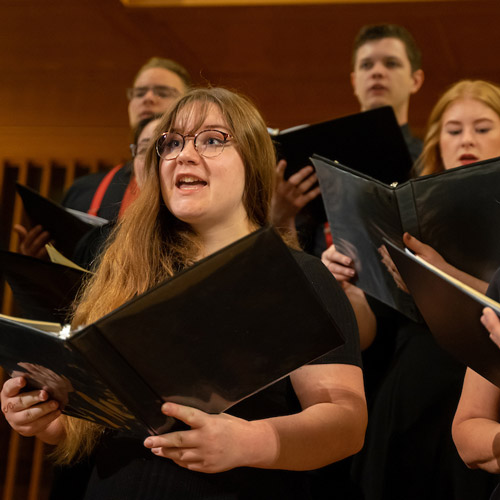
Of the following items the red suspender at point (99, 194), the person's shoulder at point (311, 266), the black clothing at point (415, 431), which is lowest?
the black clothing at point (415, 431)

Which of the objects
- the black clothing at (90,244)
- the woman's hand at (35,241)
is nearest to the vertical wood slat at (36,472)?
the woman's hand at (35,241)

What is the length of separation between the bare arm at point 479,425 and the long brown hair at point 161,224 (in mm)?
507

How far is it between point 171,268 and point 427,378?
684mm

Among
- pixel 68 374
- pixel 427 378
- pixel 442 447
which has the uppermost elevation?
pixel 68 374

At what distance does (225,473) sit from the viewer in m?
1.18

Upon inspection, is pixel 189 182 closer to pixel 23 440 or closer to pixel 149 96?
pixel 149 96

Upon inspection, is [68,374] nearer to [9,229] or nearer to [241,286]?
[241,286]

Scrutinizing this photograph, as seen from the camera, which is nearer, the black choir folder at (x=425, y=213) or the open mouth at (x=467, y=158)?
the black choir folder at (x=425, y=213)

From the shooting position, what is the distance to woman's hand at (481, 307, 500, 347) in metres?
0.92

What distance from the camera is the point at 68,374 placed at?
1.05 metres

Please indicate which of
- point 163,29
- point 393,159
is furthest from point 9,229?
point 393,159

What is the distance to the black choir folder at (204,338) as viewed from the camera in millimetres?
916

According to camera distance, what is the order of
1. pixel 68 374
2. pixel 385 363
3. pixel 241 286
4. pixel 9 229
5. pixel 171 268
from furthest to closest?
pixel 9 229, pixel 385 363, pixel 171 268, pixel 68 374, pixel 241 286

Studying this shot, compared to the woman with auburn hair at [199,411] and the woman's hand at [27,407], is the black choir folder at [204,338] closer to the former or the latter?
the woman with auburn hair at [199,411]
